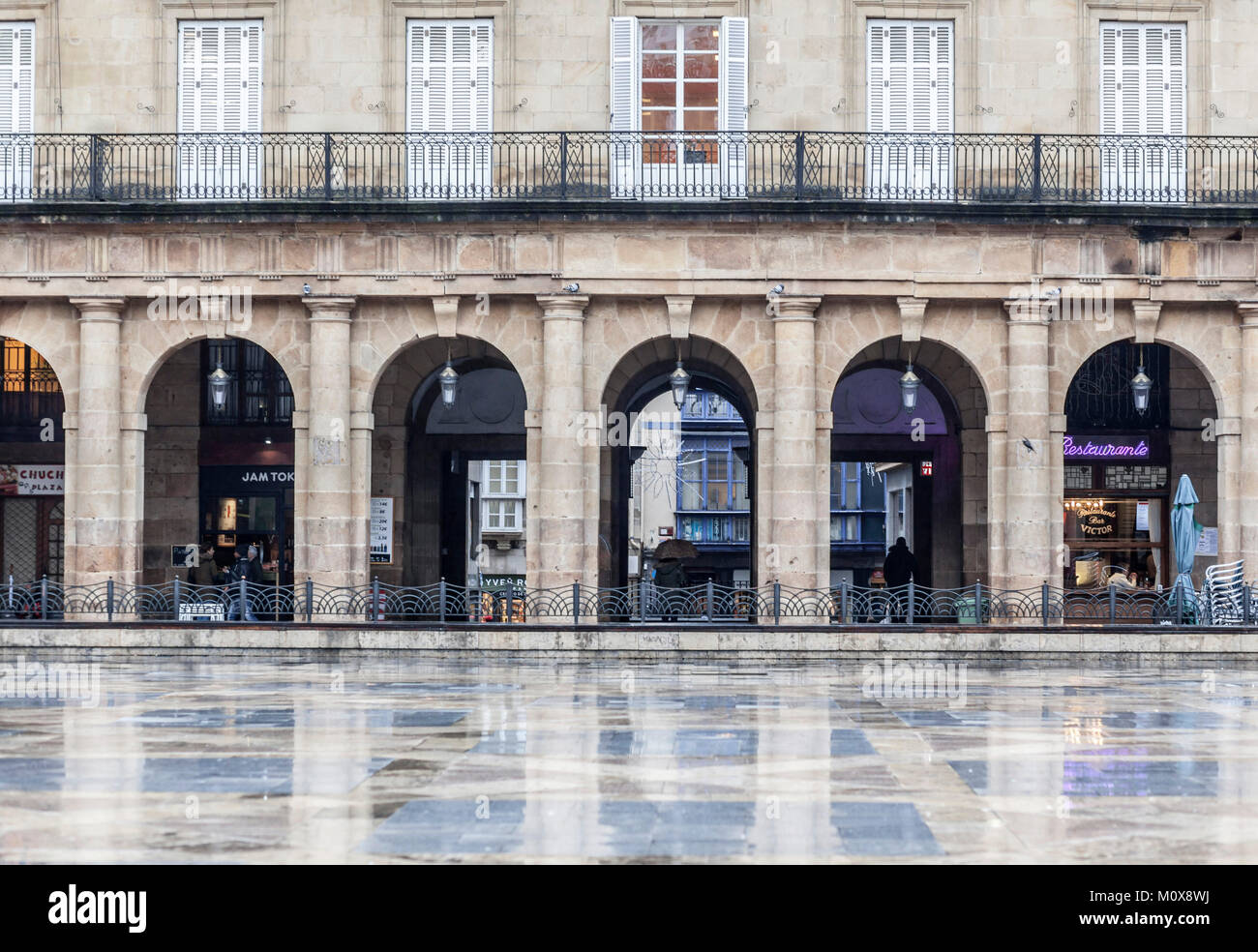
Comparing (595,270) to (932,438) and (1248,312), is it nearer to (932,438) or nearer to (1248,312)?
(932,438)

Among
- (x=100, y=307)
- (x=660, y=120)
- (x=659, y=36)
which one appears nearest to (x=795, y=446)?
(x=660, y=120)

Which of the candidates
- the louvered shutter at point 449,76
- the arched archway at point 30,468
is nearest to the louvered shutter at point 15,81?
the arched archway at point 30,468

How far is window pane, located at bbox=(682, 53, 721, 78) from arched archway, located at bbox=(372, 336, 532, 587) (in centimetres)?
617

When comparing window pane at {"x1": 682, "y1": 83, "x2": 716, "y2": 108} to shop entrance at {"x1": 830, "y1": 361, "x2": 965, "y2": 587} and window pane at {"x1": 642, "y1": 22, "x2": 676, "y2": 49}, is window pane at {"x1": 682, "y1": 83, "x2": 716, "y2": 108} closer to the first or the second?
window pane at {"x1": 642, "y1": 22, "x2": 676, "y2": 49}

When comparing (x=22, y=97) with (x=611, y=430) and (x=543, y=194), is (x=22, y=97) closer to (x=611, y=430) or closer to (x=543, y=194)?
(x=543, y=194)

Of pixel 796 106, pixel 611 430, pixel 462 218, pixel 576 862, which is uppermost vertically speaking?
pixel 796 106

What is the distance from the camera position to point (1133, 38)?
96.5 ft

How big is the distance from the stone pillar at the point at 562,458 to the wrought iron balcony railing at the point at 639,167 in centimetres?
210

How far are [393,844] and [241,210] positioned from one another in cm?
2056

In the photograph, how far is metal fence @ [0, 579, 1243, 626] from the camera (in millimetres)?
26016

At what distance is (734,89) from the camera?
95.4 ft

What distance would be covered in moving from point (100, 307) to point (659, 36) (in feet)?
33.9
